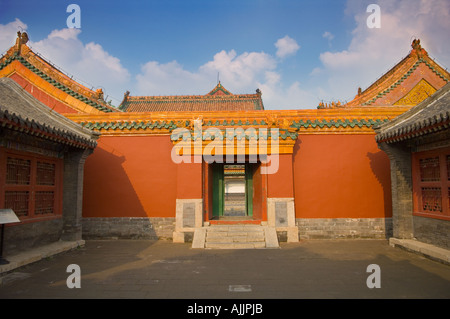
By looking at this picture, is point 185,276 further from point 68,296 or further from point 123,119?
point 123,119

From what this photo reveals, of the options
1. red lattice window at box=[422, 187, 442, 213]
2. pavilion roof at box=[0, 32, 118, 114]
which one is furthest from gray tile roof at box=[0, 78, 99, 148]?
red lattice window at box=[422, 187, 442, 213]

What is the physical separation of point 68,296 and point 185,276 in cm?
189

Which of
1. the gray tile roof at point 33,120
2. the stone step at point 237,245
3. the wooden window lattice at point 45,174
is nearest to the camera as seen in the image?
the gray tile roof at point 33,120

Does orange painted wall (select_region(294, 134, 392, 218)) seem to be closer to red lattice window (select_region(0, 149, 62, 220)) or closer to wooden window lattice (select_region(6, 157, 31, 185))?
red lattice window (select_region(0, 149, 62, 220))

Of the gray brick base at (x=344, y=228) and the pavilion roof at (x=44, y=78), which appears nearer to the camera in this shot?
the gray brick base at (x=344, y=228)

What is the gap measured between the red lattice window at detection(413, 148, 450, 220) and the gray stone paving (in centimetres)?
116

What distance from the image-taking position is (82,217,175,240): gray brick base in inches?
363

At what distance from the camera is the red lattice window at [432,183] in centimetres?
670

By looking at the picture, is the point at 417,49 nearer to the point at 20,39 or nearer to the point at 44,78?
the point at 44,78

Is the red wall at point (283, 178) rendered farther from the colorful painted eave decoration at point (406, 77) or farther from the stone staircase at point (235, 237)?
the colorful painted eave decoration at point (406, 77)

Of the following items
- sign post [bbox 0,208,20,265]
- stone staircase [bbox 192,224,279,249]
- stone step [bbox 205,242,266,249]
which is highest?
sign post [bbox 0,208,20,265]

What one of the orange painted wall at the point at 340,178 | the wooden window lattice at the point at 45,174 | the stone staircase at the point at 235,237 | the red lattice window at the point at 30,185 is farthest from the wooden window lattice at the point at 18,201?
the orange painted wall at the point at 340,178

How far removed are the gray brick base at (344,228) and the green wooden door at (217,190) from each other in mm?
3076
